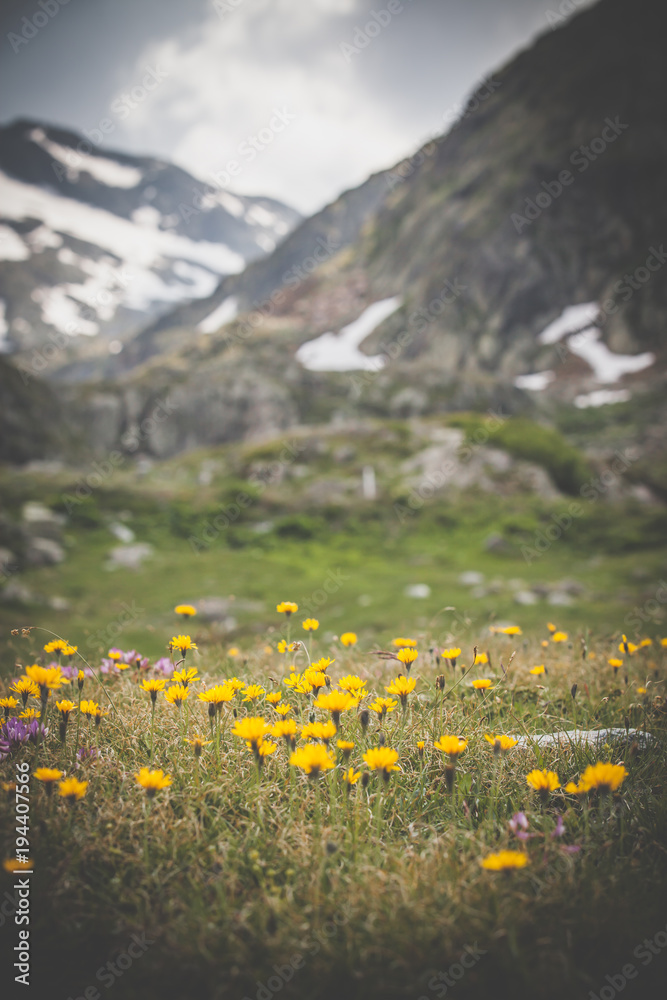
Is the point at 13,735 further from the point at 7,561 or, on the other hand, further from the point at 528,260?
the point at 528,260

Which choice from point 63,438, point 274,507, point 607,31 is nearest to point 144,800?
point 274,507

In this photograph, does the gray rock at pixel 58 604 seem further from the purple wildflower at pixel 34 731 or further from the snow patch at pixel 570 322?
the snow patch at pixel 570 322

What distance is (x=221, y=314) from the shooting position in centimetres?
17425

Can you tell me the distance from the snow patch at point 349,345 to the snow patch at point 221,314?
90813 millimetres

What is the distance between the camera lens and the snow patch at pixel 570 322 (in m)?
74.9

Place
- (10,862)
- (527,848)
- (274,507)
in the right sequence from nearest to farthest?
(10,862)
(527,848)
(274,507)

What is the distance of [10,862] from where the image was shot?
164 centimetres

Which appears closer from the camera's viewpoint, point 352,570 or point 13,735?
point 13,735

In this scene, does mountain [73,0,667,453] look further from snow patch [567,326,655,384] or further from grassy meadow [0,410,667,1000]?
grassy meadow [0,410,667,1000]

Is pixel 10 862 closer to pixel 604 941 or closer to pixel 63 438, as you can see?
pixel 604 941

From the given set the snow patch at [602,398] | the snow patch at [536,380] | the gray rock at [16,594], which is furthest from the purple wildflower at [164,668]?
the snow patch at [536,380]

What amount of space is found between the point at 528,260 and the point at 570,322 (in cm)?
1340

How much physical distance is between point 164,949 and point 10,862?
0.64 meters

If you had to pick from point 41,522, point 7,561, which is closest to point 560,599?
point 7,561
